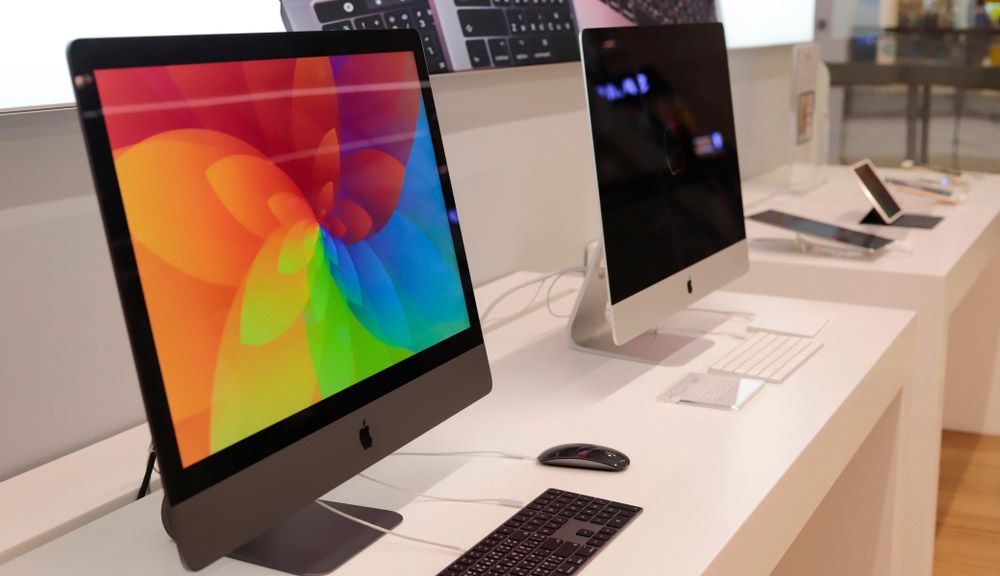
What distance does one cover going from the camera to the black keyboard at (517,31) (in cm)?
172

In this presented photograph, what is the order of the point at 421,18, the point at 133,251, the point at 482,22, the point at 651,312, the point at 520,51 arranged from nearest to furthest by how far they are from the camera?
1. the point at 133,251
2. the point at 651,312
3. the point at 421,18
4. the point at 482,22
5. the point at 520,51

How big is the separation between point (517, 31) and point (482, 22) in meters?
0.12

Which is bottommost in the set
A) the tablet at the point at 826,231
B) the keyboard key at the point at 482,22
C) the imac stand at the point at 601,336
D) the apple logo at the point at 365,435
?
the tablet at the point at 826,231

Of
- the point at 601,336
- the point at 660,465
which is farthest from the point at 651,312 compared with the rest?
the point at 660,465

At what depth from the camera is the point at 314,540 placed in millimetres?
934

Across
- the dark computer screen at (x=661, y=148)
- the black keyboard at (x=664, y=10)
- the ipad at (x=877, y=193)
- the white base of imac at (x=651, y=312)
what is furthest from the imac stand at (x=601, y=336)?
the ipad at (x=877, y=193)

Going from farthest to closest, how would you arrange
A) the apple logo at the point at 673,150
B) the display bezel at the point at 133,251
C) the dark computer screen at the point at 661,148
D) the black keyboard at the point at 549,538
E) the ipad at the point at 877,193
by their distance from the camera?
the ipad at the point at 877,193, the apple logo at the point at 673,150, the dark computer screen at the point at 661,148, the black keyboard at the point at 549,538, the display bezel at the point at 133,251

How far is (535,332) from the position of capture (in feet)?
5.29

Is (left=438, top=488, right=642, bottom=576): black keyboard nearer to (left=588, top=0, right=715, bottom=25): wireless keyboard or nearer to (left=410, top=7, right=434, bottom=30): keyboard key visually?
(left=410, top=7, right=434, bottom=30): keyboard key

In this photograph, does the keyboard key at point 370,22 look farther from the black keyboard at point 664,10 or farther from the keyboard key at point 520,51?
the black keyboard at point 664,10

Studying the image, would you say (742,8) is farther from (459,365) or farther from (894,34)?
(459,365)

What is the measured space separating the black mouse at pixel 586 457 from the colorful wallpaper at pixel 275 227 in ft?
0.60

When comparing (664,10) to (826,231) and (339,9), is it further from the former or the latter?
(339,9)

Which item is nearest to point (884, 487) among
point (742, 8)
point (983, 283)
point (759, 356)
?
point (759, 356)
